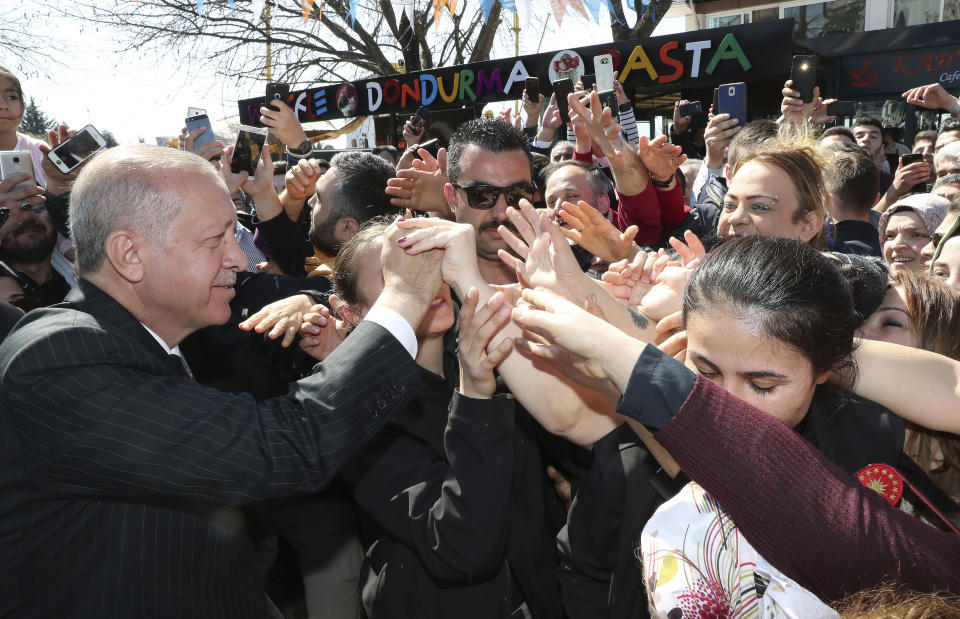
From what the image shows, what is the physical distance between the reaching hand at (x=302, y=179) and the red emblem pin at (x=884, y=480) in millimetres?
2993

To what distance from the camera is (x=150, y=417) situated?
144 cm

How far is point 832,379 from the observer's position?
1783 millimetres

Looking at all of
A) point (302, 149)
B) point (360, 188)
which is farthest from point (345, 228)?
point (302, 149)

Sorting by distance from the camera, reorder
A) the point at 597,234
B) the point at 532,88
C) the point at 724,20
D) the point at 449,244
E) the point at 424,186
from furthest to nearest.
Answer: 1. the point at 724,20
2. the point at 532,88
3. the point at 424,186
4. the point at 597,234
5. the point at 449,244

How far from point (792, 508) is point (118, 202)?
1.55 m

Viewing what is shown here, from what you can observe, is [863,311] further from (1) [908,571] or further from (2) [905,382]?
(1) [908,571]

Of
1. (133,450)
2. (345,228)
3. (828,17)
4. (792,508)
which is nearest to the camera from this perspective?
(792,508)

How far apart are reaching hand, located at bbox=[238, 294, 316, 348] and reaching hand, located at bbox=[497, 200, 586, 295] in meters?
→ 0.81

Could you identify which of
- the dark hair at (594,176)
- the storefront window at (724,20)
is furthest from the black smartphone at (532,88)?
the storefront window at (724,20)

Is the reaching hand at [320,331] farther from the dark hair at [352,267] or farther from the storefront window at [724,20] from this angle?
the storefront window at [724,20]

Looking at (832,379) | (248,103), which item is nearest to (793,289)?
(832,379)

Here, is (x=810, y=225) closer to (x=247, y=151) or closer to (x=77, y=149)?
(x=247, y=151)

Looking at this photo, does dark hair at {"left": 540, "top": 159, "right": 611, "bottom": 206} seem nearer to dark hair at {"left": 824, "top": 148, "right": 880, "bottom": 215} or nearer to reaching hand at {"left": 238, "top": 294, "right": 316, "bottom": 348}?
dark hair at {"left": 824, "top": 148, "right": 880, "bottom": 215}

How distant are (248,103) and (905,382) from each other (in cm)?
1216
